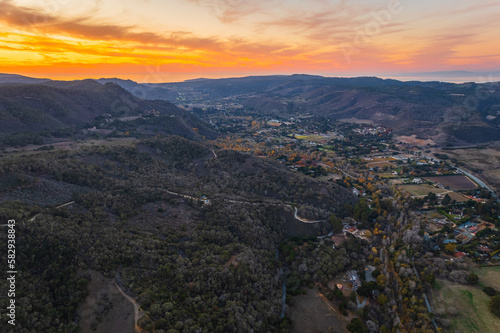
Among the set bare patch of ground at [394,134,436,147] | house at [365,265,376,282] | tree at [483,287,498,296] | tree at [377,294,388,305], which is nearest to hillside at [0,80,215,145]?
house at [365,265,376,282]

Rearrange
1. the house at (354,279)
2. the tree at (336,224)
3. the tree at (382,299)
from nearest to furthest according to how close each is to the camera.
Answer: the tree at (382,299) → the house at (354,279) → the tree at (336,224)

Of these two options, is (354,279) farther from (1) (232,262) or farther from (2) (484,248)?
(2) (484,248)

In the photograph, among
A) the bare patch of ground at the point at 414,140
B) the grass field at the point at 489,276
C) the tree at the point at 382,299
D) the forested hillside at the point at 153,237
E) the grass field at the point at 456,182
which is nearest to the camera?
the forested hillside at the point at 153,237

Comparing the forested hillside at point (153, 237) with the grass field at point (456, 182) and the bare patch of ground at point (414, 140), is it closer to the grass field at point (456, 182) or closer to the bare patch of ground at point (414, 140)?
the grass field at point (456, 182)

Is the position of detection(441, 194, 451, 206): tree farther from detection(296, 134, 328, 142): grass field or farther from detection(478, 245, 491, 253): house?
detection(296, 134, 328, 142): grass field

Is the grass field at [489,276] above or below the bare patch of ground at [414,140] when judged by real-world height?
below

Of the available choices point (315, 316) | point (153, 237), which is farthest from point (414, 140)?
point (153, 237)

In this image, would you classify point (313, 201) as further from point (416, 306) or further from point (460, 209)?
point (460, 209)

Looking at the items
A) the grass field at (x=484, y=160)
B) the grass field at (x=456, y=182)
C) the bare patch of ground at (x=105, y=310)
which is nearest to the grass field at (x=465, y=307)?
the bare patch of ground at (x=105, y=310)

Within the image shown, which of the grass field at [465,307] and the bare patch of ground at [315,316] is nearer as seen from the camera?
the grass field at [465,307]

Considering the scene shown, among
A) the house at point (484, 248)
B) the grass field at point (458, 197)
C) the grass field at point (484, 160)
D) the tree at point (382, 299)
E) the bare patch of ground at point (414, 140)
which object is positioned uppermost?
the bare patch of ground at point (414, 140)
